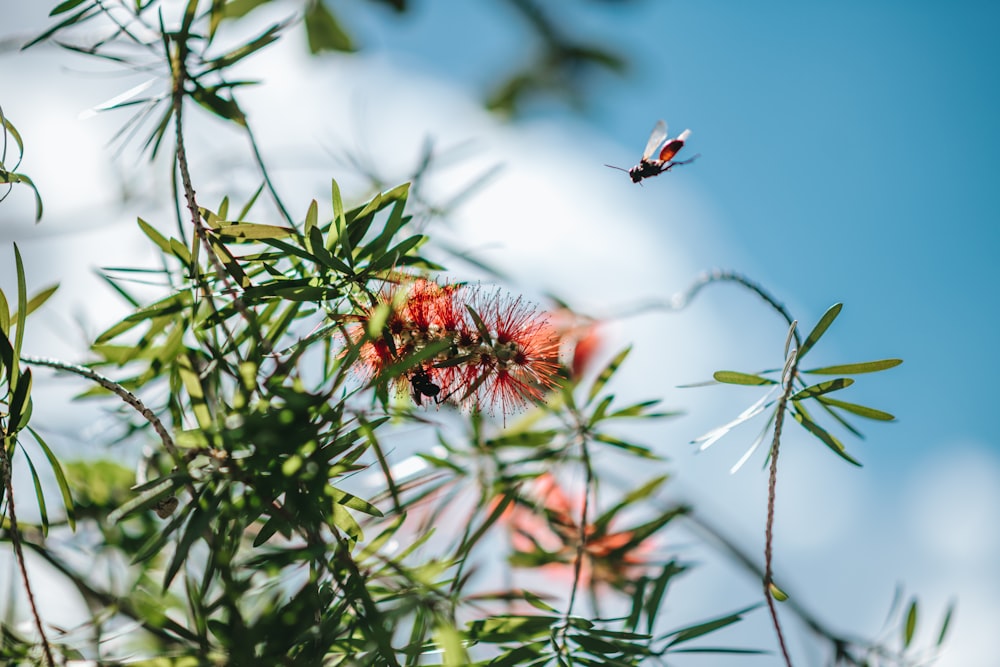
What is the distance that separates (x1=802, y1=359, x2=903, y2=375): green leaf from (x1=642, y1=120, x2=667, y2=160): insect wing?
218mm

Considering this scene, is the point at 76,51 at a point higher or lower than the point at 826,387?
higher

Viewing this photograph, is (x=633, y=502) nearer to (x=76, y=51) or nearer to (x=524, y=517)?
(x=524, y=517)

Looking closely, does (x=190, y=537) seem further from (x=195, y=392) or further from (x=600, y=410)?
(x=600, y=410)

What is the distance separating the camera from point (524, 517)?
1.00 meters

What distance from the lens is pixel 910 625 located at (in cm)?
77

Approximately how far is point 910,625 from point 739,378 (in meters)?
0.42

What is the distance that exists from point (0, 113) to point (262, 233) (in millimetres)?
201

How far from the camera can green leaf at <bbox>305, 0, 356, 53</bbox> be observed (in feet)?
4.20

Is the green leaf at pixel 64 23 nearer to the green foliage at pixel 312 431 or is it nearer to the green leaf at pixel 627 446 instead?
the green foliage at pixel 312 431

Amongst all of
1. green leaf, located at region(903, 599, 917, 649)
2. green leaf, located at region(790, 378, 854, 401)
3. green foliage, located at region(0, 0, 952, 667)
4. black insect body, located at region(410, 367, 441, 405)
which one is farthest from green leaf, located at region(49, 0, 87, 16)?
green leaf, located at region(903, 599, 917, 649)

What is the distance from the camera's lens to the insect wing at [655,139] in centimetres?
57

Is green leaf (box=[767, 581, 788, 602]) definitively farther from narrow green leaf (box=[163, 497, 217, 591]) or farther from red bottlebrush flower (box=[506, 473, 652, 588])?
narrow green leaf (box=[163, 497, 217, 591])

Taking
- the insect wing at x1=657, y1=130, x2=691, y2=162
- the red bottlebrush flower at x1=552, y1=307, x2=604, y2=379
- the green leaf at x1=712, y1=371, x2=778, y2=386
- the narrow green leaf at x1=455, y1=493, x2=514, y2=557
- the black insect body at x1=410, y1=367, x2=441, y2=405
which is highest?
the red bottlebrush flower at x1=552, y1=307, x2=604, y2=379

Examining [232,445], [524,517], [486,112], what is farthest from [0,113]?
[486,112]
